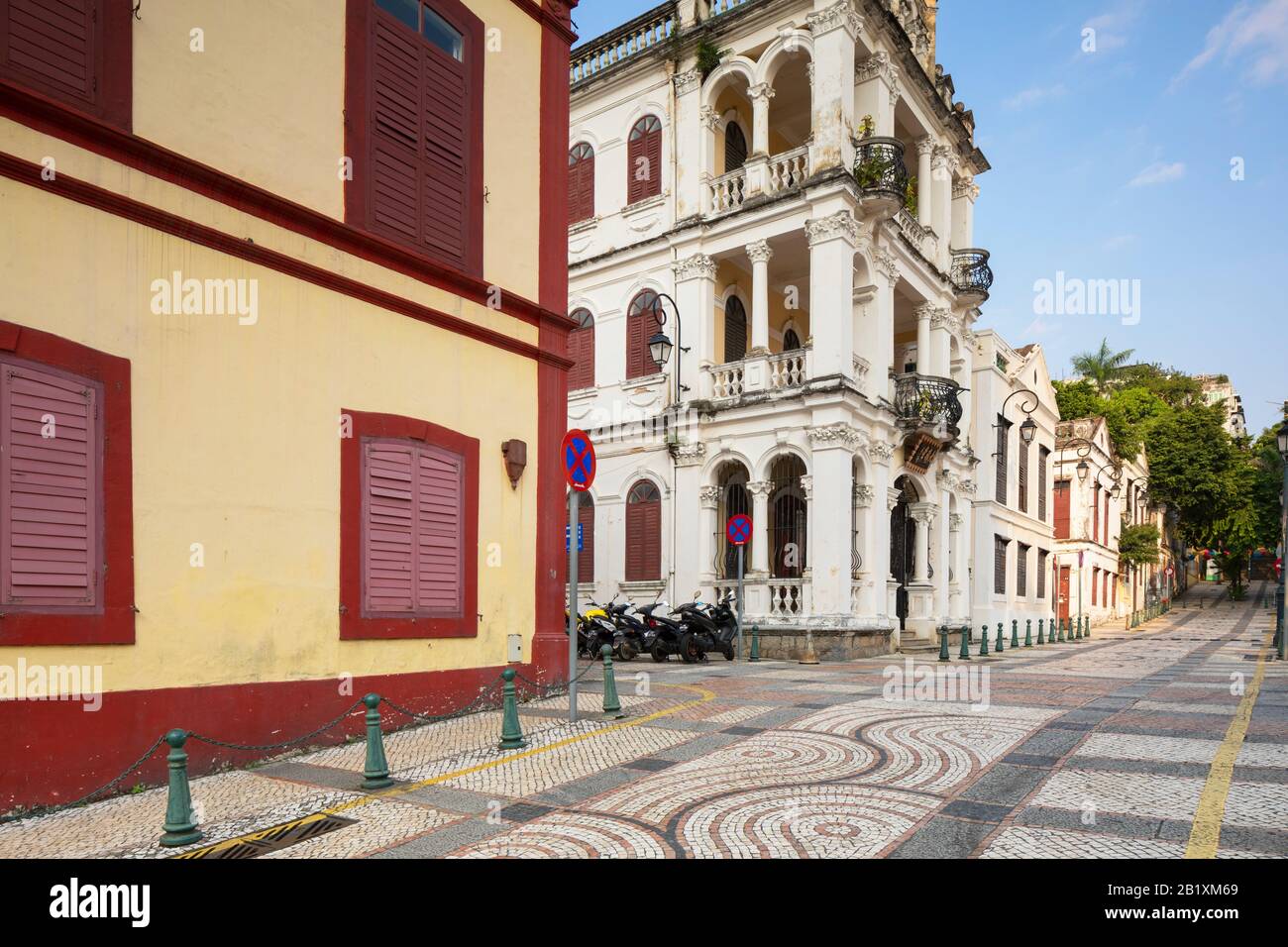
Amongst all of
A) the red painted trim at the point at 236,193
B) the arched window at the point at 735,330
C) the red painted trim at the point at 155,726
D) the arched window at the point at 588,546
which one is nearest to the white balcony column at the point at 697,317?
the arched window at the point at 735,330

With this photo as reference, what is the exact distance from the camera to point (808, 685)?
41.1ft

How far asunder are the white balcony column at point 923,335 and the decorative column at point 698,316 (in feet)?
20.0

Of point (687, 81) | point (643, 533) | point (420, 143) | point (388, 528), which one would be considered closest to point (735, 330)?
point (643, 533)

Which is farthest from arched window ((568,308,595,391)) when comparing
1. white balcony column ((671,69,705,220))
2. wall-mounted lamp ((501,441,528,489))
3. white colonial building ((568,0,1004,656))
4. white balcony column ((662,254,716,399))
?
wall-mounted lamp ((501,441,528,489))

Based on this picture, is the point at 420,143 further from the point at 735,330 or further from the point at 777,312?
the point at 777,312

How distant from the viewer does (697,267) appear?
20.8 metres

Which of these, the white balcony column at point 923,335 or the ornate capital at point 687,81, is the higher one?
the ornate capital at point 687,81

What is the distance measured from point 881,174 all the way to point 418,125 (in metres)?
12.3

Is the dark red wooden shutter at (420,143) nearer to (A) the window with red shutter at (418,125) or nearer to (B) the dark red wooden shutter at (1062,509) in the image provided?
(A) the window with red shutter at (418,125)

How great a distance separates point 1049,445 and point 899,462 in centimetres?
1766

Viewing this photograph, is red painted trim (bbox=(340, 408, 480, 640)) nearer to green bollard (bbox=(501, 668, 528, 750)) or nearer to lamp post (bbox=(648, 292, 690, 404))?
green bollard (bbox=(501, 668, 528, 750))

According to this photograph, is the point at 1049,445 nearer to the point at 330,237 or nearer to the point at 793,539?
the point at 793,539

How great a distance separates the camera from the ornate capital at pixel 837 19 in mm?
18469

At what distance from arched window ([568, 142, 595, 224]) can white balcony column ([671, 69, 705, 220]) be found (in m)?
2.84
